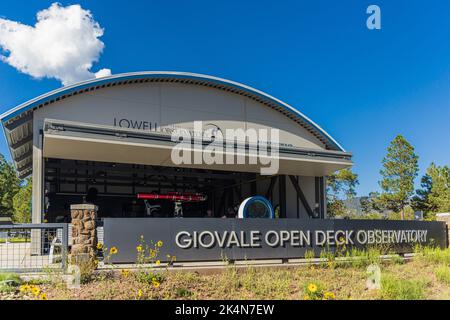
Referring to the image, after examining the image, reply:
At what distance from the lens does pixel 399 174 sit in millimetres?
37656

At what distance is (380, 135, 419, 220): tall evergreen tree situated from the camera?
122ft

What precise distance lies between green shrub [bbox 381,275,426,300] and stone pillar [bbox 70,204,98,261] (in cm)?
567

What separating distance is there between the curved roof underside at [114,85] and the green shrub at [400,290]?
1317 centimetres

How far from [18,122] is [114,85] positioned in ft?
13.0

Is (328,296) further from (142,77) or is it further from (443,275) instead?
(142,77)

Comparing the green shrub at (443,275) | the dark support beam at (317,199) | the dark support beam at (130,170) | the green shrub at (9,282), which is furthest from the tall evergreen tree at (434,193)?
the green shrub at (9,282)

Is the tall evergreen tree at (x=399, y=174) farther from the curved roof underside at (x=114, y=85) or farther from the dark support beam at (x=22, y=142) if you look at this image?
the dark support beam at (x=22, y=142)

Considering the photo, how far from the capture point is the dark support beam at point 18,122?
1541 centimetres

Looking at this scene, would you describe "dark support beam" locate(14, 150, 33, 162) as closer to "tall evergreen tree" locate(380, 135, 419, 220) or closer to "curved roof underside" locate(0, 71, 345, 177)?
"curved roof underside" locate(0, 71, 345, 177)

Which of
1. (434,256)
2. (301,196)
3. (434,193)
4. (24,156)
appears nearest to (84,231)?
→ (434,256)

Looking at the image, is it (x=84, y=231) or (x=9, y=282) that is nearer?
(x=9, y=282)

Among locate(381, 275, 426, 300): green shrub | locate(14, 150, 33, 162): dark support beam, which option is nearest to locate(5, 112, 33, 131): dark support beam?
locate(14, 150, 33, 162): dark support beam

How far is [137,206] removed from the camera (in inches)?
941

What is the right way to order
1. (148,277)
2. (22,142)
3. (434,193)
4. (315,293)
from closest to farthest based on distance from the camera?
(315,293) < (148,277) < (22,142) < (434,193)
